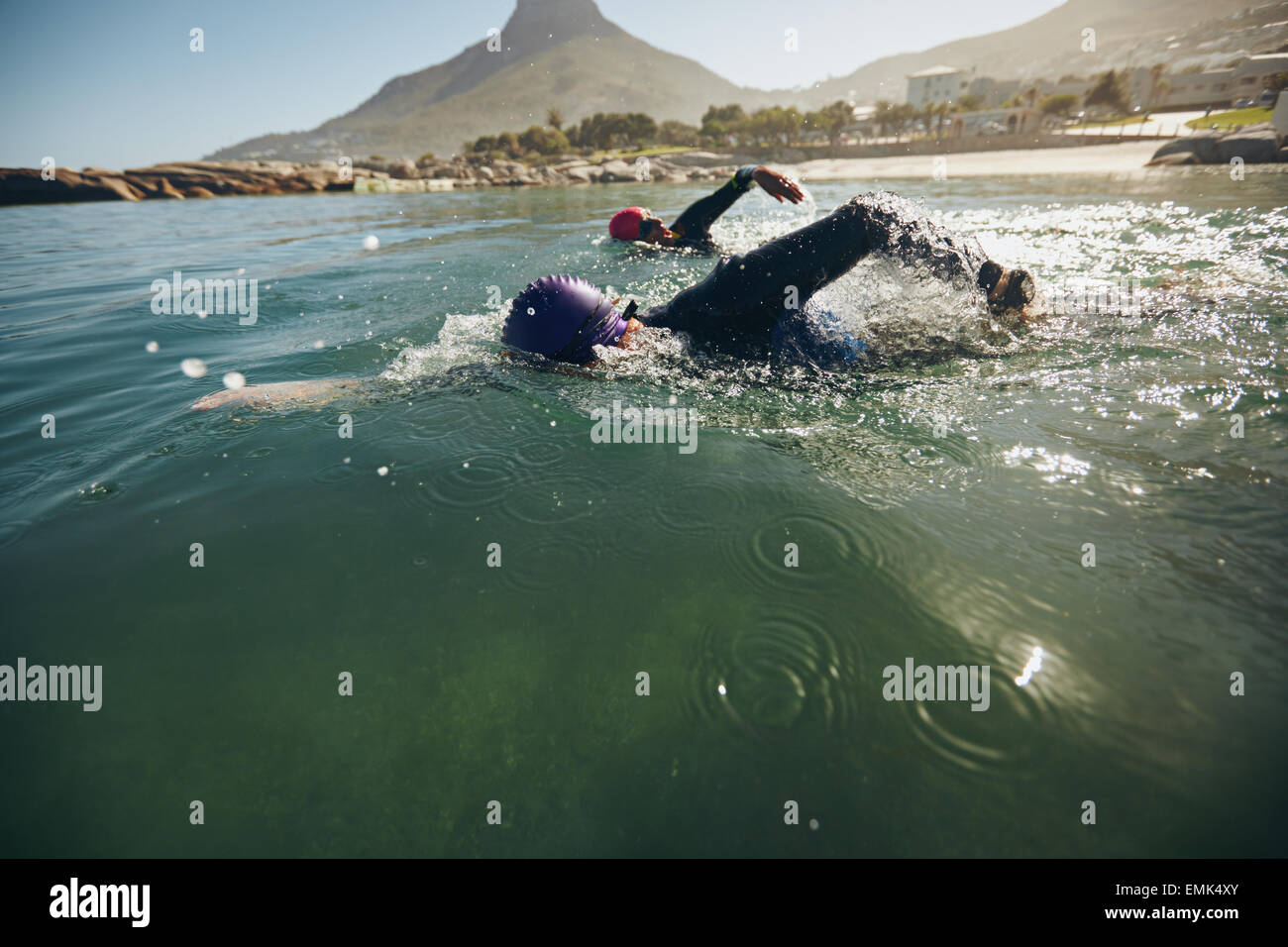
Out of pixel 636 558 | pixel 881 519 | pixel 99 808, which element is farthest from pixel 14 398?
pixel 881 519

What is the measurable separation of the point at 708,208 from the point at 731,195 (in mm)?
1089

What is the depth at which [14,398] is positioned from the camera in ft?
17.8

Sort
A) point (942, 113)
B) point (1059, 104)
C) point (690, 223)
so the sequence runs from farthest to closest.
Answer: point (942, 113), point (1059, 104), point (690, 223)

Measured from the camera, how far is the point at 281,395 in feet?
15.4

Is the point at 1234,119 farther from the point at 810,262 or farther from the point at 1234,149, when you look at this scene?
the point at 810,262

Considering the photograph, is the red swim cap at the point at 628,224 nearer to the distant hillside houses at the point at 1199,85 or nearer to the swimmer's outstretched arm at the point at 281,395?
the swimmer's outstretched arm at the point at 281,395

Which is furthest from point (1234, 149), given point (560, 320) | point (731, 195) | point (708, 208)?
point (560, 320)

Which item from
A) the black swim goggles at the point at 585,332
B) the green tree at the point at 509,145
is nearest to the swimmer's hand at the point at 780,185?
the black swim goggles at the point at 585,332

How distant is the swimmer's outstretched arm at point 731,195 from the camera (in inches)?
230

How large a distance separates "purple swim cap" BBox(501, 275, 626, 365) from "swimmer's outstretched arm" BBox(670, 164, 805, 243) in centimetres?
237

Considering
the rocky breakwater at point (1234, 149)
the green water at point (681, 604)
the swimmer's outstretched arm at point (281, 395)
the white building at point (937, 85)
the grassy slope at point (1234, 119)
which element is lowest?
the green water at point (681, 604)

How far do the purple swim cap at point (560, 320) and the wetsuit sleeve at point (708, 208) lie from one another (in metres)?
3.72

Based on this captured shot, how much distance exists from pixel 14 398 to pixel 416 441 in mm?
5043
